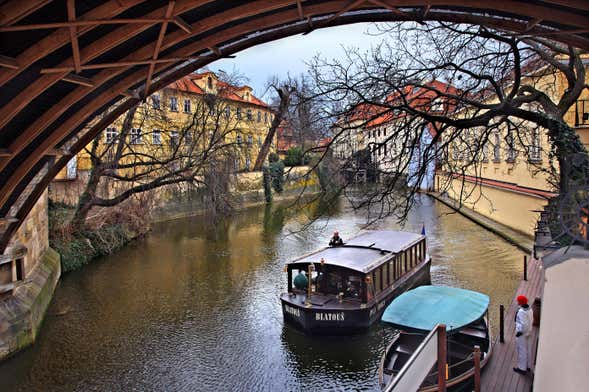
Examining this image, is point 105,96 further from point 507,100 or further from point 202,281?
point 202,281

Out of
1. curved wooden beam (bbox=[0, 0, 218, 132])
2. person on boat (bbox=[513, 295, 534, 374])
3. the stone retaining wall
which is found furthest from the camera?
the stone retaining wall

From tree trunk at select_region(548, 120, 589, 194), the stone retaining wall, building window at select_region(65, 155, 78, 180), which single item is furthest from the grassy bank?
tree trunk at select_region(548, 120, 589, 194)

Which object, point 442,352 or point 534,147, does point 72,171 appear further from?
point 442,352

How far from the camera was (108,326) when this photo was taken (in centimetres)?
1106

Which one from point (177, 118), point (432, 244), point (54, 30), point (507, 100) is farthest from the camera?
point (177, 118)

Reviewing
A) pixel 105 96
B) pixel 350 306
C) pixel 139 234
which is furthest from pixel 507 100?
pixel 139 234

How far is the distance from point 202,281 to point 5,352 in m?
6.30

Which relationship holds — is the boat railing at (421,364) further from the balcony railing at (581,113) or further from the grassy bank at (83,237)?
the grassy bank at (83,237)

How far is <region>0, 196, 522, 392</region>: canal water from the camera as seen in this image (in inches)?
335

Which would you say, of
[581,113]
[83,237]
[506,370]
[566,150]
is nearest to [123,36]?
[506,370]

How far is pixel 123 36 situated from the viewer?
15.4 feet

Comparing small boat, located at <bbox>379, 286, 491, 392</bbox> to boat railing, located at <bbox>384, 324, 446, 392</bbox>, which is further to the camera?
small boat, located at <bbox>379, 286, 491, 392</bbox>

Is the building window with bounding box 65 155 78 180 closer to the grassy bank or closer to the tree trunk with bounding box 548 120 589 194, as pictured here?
the grassy bank

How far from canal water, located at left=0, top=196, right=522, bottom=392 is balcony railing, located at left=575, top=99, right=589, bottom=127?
16.5 ft
